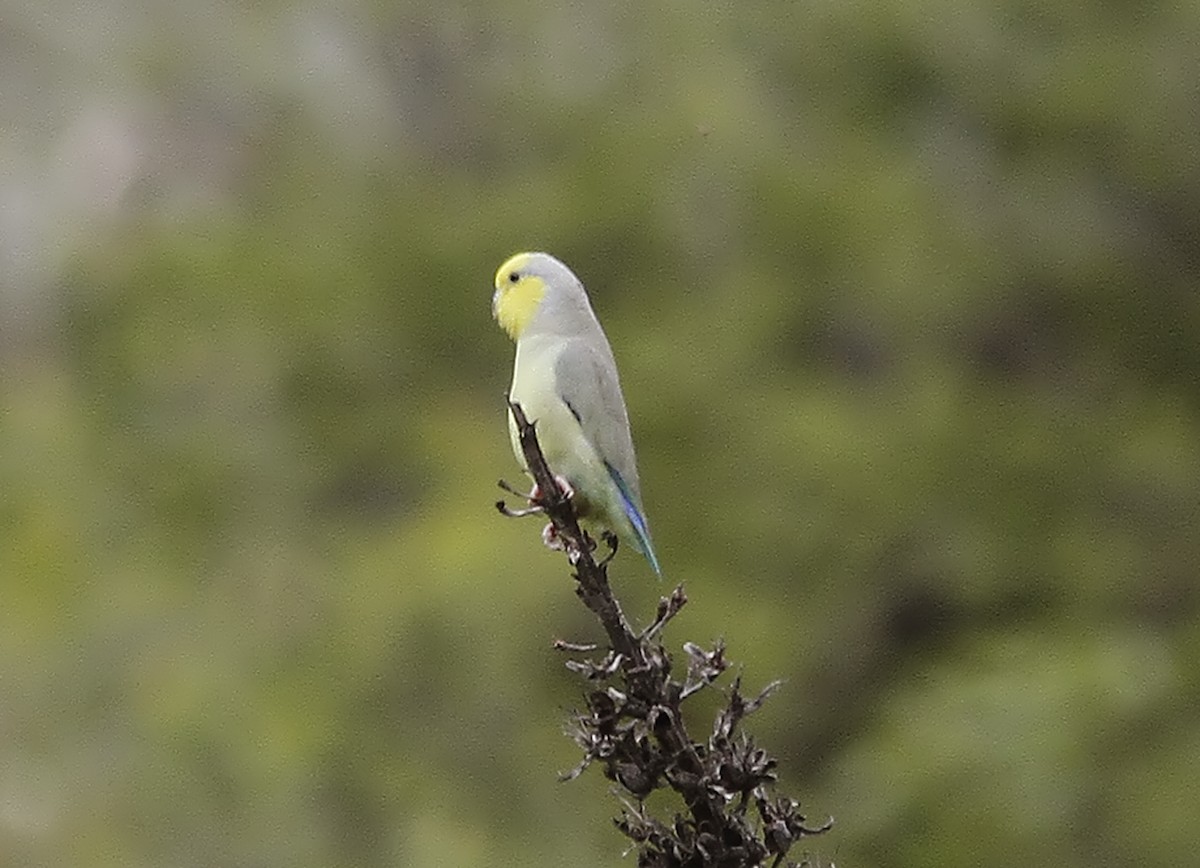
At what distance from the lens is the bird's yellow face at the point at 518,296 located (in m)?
3.38

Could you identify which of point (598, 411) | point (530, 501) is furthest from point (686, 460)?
point (530, 501)

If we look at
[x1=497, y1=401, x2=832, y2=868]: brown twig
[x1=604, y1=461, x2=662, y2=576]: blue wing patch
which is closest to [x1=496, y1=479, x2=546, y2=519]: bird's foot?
[x1=497, y1=401, x2=832, y2=868]: brown twig

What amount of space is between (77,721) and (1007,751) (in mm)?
3769

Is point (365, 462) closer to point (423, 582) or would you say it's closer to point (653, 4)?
point (423, 582)

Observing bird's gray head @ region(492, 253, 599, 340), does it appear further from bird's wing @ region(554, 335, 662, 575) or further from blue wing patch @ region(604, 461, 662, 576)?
blue wing patch @ region(604, 461, 662, 576)

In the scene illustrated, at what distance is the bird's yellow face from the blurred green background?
330 cm

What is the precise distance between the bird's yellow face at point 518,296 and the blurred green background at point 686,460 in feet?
10.8

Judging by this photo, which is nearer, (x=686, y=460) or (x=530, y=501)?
(x=530, y=501)

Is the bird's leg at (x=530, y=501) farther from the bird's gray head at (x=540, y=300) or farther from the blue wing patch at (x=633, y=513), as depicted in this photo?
the bird's gray head at (x=540, y=300)

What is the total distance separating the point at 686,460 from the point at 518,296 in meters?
3.68

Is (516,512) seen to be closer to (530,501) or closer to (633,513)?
(530,501)

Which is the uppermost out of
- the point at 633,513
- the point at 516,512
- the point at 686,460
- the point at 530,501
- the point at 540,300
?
the point at 686,460

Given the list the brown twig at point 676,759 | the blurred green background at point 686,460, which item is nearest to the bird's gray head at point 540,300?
the brown twig at point 676,759

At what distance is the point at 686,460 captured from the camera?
277 inches
